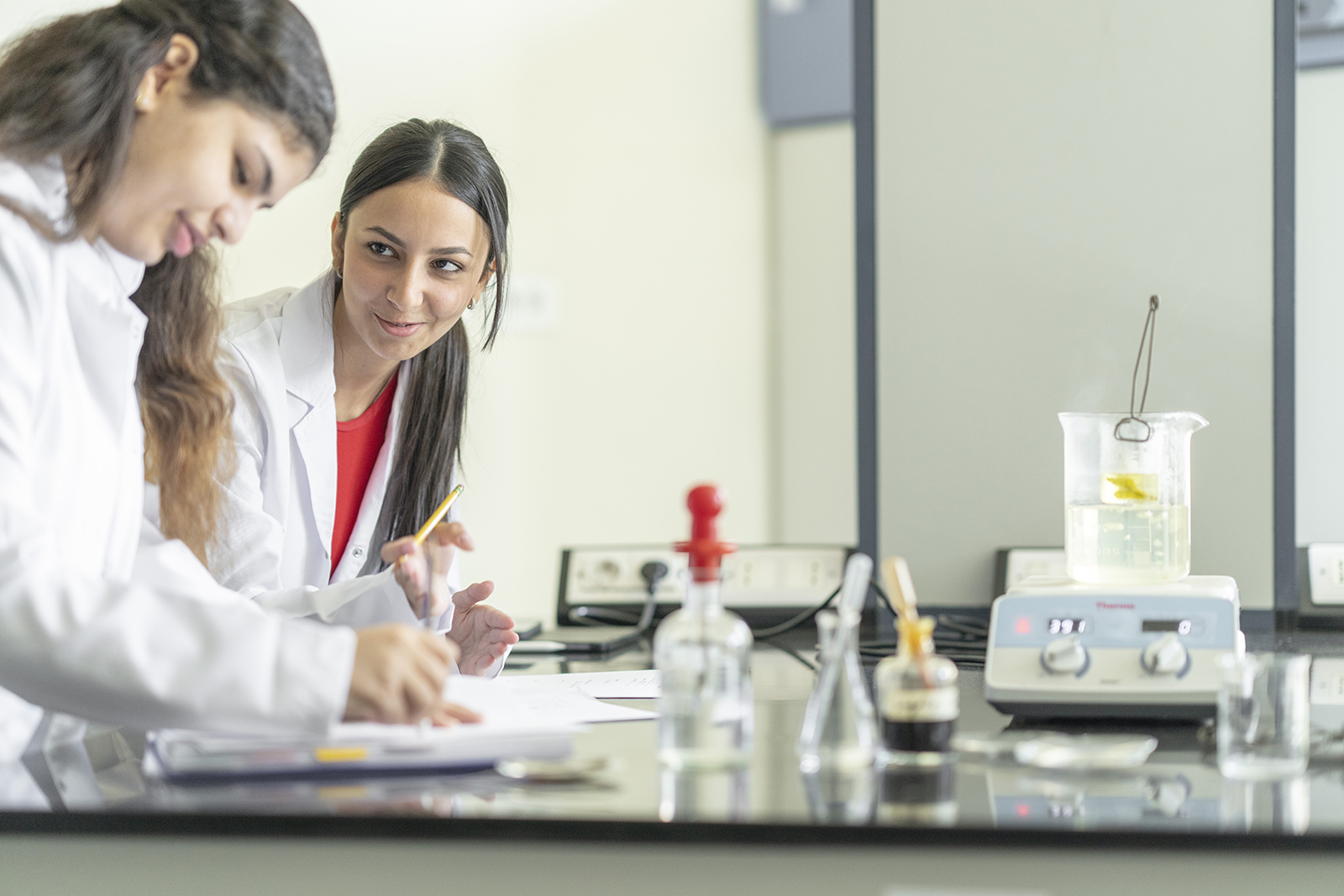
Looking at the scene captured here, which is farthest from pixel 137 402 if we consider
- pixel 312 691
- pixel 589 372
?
pixel 589 372

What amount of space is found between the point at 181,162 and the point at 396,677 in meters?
0.42

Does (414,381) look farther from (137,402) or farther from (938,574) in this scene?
(938,574)

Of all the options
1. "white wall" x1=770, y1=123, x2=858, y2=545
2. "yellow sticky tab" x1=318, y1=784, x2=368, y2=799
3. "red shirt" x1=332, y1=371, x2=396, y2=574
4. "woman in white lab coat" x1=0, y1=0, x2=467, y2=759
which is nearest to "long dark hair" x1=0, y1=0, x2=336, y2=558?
"woman in white lab coat" x1=0, y1=0, x2=467, y2=759

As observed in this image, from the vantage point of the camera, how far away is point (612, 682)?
3.81ft

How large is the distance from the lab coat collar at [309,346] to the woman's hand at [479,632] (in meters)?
0.39

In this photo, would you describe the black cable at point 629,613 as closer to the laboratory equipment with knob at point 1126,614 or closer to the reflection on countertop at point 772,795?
the laboratory equipment with knob at point 1126,614

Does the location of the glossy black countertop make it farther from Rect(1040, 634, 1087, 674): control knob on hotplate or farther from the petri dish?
Rect(1040, 634, 1087, 674): control knob on hotplate

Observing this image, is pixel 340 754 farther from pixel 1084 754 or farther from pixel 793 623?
Result: pixel 793 623

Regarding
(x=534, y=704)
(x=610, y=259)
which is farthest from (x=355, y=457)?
(x=610, y=259)

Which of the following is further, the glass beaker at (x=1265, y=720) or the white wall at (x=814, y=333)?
the white wall at (x=814, y=333)

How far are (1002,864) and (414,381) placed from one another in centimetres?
112

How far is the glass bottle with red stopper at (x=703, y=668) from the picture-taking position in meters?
0.73

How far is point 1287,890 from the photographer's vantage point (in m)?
0.62

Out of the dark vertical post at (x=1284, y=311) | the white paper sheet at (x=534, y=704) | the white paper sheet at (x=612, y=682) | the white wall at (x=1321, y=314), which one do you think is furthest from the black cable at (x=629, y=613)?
the white wall at (x=1321, y=314)
